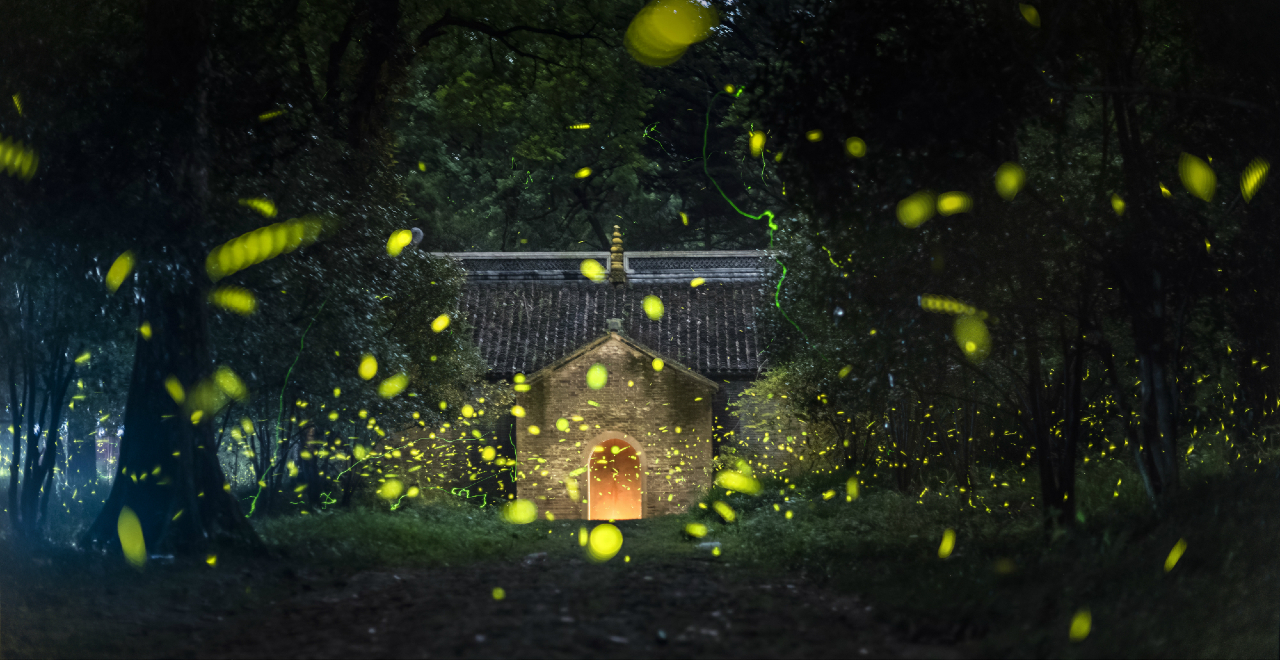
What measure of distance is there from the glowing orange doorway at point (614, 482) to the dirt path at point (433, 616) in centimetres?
1175

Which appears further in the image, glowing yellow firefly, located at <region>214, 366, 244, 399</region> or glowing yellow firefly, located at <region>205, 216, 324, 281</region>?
glowing yellow firefly, located at <region>214, 366, 244, 399</region>

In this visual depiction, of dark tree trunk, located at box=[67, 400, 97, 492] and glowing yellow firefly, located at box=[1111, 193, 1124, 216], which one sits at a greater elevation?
glowing yellow firefly, located at box=[1111, 193, 1124, 216]

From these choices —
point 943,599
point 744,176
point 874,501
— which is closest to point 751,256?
point 744,176

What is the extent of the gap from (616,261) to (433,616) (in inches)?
738

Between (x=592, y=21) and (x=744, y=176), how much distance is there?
412 cm

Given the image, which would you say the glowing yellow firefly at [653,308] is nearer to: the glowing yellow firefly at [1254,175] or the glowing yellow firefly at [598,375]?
the glowing yellow firefly at [598,375]

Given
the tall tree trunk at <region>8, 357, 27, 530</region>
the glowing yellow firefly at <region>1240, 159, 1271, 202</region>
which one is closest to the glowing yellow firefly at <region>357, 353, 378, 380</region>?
the tall tree trunk at <region>8, 357, 27, 530</region>

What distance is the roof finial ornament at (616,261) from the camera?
997 inches

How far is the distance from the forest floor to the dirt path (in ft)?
0.08

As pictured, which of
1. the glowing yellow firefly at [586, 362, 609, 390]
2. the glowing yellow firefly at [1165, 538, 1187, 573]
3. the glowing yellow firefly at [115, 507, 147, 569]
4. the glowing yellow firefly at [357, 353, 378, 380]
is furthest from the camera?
the glowing yellow firefly at [586, 362, 609, 390]

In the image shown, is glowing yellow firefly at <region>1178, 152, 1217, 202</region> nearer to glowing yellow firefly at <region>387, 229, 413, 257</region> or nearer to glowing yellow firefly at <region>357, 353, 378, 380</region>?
glowing yellow firefly at <region>387, 229, 413, 257</region>

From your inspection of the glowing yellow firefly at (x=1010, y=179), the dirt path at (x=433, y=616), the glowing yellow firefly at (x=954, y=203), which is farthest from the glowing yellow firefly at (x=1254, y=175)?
the dirt path at (x=433, y=616)

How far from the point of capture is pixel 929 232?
8461mm

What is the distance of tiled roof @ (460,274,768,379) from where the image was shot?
2355 centimetres
